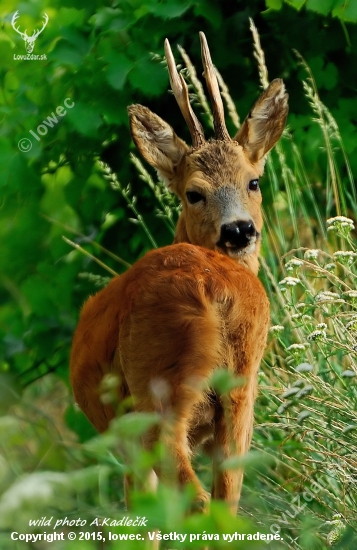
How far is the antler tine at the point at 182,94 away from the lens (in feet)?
13.8

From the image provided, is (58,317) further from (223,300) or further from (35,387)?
(223,300)

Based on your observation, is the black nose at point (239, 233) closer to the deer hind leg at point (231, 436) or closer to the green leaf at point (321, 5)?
the deer hind leg at point (231, 436)

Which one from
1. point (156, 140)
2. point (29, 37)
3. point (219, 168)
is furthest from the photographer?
point (29, 37)

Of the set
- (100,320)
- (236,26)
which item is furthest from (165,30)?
(100,320)

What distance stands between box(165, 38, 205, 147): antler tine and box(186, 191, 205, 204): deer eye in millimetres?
283

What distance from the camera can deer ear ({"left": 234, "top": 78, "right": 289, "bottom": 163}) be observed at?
14.6 feet

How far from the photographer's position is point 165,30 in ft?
17.1

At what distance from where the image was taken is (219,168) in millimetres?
4188

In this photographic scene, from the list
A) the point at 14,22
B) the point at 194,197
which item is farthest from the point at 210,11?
the point at 194,197

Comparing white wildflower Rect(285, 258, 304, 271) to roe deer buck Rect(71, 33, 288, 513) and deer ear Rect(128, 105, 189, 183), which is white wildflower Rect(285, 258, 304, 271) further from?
deer ear Rect(128, 105, 189, 183)

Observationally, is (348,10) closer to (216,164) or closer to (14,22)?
(216,164)

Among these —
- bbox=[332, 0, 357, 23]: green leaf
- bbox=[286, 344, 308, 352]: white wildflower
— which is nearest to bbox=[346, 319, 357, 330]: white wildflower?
bbox=[286, 344, 308, 352]: white wildflower

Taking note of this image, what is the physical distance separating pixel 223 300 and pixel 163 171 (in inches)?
71.5

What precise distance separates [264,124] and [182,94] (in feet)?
1.56
